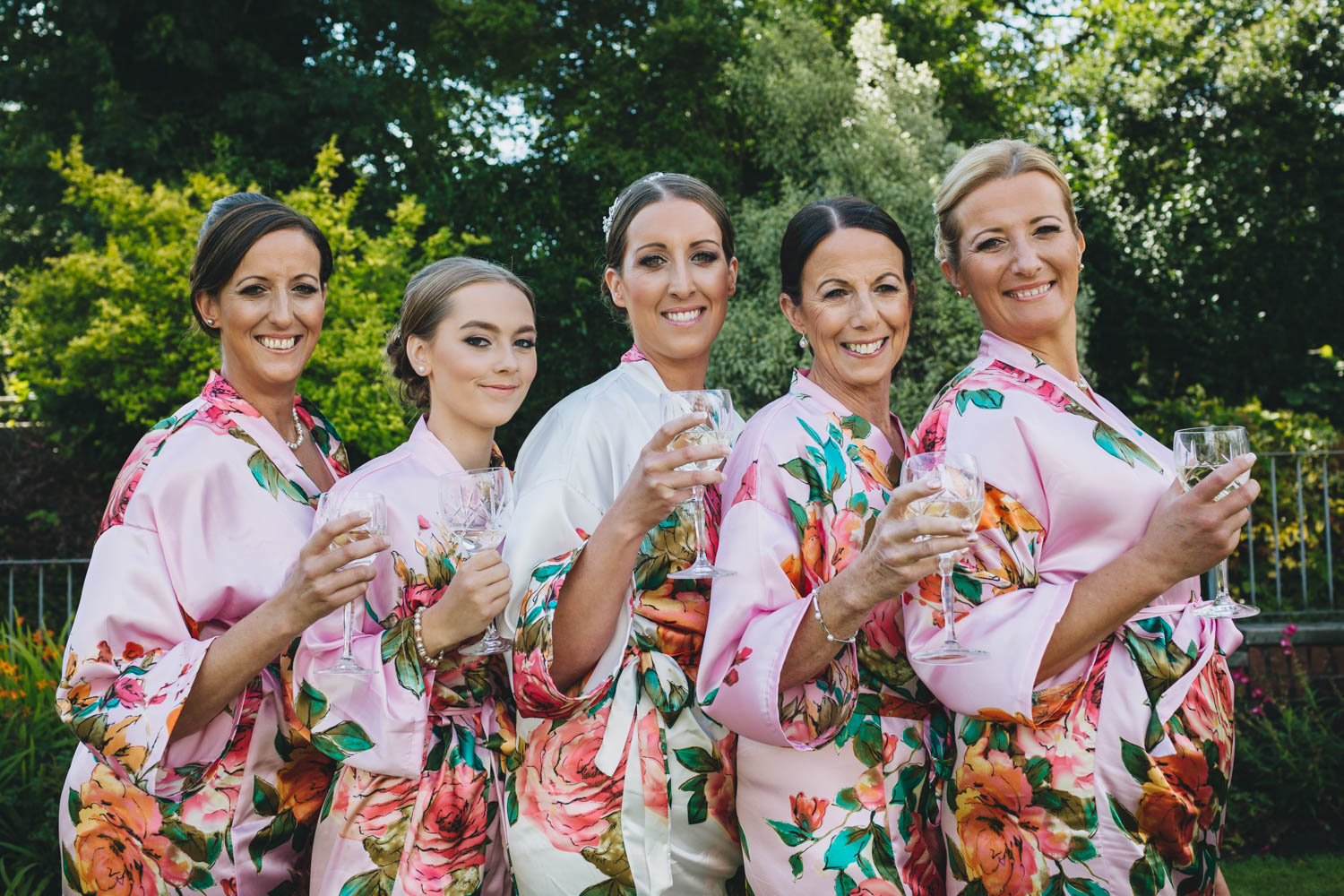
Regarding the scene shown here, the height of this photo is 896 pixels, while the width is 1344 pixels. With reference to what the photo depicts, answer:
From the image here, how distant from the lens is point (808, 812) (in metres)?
2.57

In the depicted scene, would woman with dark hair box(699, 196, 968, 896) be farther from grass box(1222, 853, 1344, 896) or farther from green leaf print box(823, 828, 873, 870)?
grass box(1222, 853, 1344, 896)

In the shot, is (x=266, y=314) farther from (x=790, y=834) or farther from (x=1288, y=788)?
(x=1288, y=788)

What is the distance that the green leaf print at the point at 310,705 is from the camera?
2.76 metres

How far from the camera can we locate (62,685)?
282 centimetres

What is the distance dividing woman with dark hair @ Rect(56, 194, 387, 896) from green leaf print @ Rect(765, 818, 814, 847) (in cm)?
122

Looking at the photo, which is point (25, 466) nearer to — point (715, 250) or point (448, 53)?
point (715, 250)

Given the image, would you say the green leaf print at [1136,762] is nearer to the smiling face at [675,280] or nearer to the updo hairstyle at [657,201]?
the smiling face at [675,280]

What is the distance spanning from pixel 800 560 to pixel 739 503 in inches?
8.4

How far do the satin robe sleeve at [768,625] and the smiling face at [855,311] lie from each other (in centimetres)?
48

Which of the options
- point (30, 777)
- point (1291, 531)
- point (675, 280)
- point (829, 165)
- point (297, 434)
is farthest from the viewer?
point (829, 165)

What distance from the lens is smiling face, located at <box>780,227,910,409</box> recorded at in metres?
2.98

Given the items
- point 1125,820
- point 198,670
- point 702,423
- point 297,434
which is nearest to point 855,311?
point 702,423

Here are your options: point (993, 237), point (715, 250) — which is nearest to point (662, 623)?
point (715, 250)

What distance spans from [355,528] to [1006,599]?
159cm
